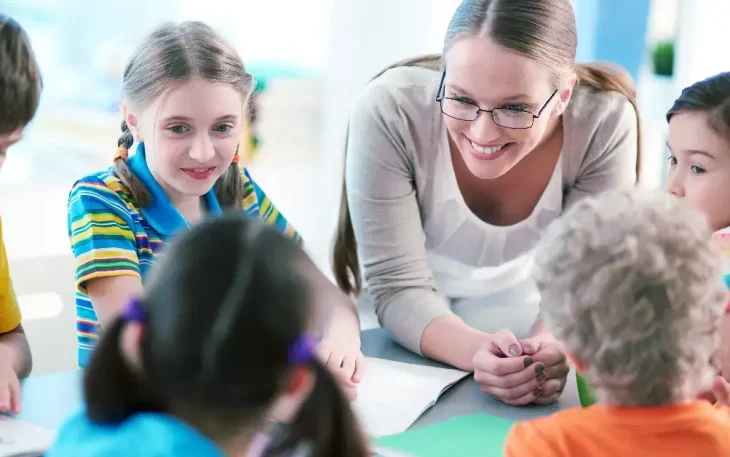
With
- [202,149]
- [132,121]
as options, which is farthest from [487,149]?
[132,121]

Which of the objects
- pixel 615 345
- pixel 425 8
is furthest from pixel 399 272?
pixel 425 8

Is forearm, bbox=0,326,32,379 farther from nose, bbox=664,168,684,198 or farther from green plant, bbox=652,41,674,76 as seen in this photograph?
green plant, bbox=652,41,674,76

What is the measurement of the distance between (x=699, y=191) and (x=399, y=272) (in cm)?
48

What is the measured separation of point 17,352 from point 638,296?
848 millimetres

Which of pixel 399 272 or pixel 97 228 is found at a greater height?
pixel 97 228

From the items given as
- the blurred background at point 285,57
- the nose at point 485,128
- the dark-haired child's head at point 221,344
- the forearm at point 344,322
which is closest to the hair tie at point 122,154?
the forearm at point 344,322

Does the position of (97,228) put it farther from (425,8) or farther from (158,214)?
(425,8)

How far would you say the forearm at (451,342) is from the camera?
1.24 m

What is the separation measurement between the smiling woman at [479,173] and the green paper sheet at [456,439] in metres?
0.10

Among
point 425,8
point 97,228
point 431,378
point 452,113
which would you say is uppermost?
point 425,8

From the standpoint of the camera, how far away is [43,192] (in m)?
2.71

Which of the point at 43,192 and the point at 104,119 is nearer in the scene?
the point at 43,192

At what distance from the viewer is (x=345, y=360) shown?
A: 1183mm

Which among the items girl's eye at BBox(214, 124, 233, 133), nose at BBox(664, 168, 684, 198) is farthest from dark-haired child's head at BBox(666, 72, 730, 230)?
girl's eye at BBox(214, 124, 233, 133)
